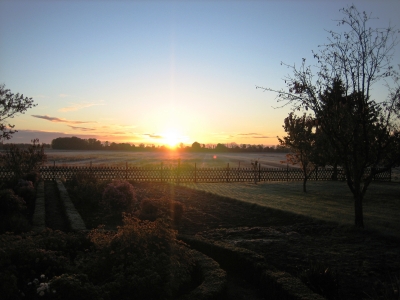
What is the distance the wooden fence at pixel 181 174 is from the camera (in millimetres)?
22906

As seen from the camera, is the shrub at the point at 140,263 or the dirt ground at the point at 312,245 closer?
the shrub at the point at 140,263

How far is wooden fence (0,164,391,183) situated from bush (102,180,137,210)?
11886mm

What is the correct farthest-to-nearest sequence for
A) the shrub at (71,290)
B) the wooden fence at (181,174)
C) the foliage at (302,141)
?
the wooden fence at (181,174) < the foliage at (302,141) < the shrub at (71,290)

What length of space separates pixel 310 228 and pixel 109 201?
5.74 m

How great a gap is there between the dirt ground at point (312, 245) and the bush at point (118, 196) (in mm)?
602

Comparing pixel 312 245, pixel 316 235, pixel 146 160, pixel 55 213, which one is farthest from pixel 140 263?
pixel 146 160

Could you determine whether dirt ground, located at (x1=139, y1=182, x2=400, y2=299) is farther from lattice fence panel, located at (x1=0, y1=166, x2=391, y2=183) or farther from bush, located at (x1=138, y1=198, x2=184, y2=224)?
lattice fence panel, located at (x1=0, y1=166, x2=391, y2=183)

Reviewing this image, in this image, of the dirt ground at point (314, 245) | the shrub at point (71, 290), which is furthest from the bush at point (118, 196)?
the shrub at point (71, 290)

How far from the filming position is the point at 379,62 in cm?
818

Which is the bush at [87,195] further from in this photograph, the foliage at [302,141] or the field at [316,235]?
the foliage at [302,141]

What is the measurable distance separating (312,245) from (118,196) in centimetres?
587

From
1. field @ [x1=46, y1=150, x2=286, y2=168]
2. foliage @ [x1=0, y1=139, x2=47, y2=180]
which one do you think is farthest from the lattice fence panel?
field @ [x1=46, y1=150, x2=286, y2=168]

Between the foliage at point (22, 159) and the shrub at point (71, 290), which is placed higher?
the foliage at point (22, 159)

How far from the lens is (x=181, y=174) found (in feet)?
80.7
